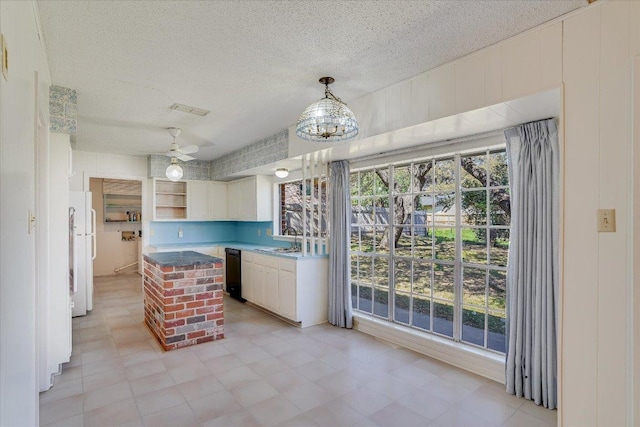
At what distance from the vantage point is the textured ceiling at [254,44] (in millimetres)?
1855

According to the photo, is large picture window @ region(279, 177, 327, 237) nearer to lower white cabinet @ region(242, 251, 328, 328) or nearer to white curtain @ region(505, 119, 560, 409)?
lower white cabinet @ region(242, 251, 328, 328)

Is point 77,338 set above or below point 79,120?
below

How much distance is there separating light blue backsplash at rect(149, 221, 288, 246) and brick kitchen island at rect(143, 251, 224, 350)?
1.98 m

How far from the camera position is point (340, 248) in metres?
4.19

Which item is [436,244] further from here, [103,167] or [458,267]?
[103,167]

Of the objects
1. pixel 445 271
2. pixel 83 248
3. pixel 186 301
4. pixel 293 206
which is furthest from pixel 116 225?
pixel 445 271

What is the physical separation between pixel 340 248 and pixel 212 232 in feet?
12.1

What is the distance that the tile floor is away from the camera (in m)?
2.32

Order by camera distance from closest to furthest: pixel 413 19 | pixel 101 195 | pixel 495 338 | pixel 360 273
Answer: pixel 413 19, pixel 495 338, pixel 360 273, pixel 101 195

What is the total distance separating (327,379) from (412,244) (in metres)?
1.63

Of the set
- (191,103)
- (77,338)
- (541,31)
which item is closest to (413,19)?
(541,31)

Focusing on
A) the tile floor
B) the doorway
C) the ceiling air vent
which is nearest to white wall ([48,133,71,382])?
the tile floor

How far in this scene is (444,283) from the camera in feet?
11.1

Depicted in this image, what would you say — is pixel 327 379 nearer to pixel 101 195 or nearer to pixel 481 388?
pixel 481 388
